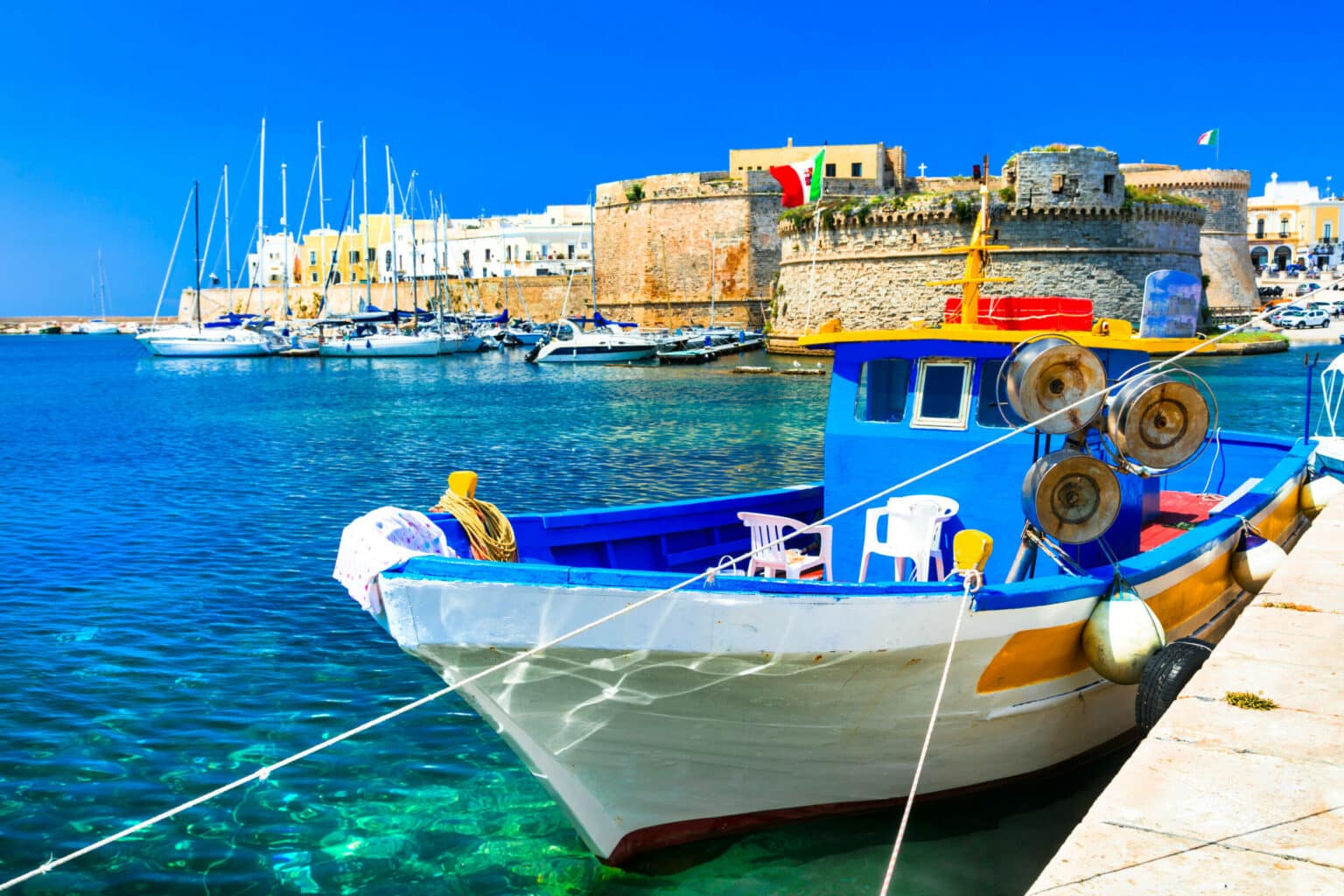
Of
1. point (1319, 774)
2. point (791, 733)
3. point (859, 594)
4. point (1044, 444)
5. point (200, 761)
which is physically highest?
point (1044, 444)

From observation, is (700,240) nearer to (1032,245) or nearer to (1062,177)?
(1032,245)

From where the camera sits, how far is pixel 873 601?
4.57 meters

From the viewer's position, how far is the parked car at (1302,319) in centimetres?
5269

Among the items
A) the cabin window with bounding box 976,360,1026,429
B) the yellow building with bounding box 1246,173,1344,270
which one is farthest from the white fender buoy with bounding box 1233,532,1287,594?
the yellow building with bounding box 1246,173,1344,270

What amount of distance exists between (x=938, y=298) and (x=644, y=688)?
36.9 meters

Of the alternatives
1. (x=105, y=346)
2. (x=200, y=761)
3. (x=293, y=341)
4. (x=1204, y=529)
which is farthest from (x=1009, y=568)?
(x=105, y=346)

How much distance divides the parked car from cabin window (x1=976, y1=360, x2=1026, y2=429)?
53438 millimetres

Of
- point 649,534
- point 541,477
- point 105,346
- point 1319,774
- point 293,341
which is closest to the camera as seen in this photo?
point 1319,774

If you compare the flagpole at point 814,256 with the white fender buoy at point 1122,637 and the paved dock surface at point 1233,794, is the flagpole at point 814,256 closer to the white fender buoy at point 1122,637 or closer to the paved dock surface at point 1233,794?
the white fender buoy at point 1122,637

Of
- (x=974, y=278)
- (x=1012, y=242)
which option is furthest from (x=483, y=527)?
(x=1012, y=242)

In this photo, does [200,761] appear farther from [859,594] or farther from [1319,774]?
[1319,774]

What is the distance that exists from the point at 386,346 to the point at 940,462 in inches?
1896

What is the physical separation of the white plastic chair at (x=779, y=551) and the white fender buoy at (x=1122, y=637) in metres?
1.45

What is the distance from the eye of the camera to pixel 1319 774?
11.9ft
